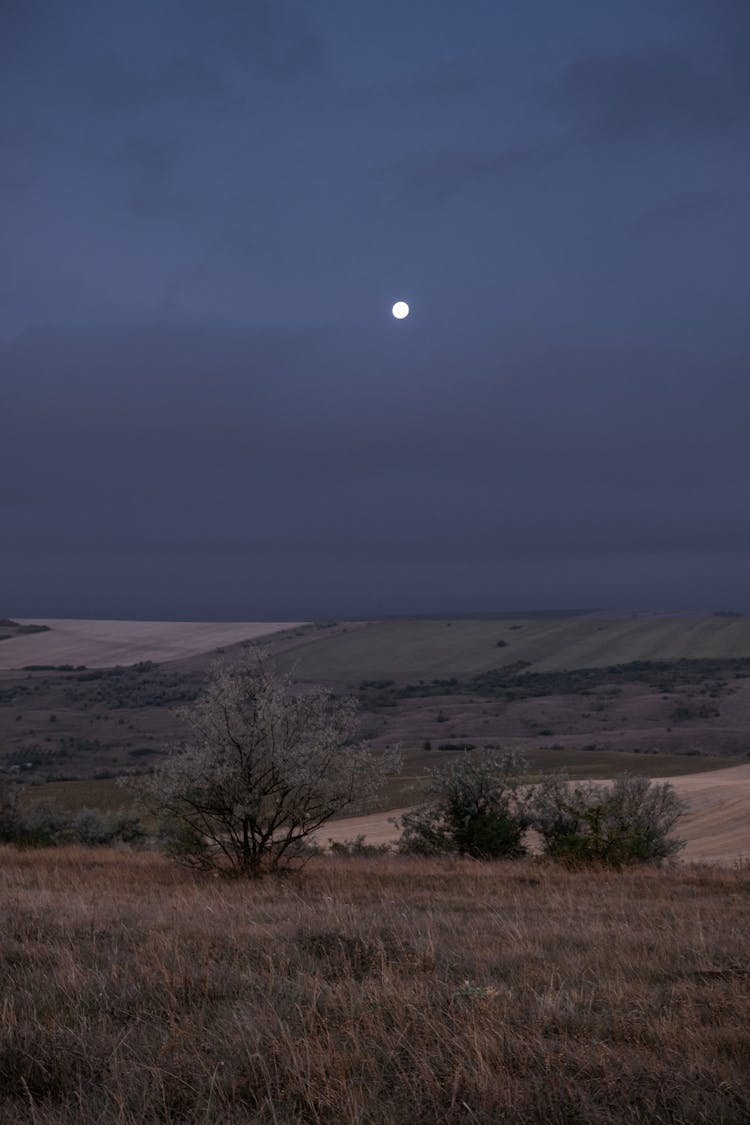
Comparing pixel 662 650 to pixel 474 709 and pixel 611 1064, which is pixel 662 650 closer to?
pixel 474 709

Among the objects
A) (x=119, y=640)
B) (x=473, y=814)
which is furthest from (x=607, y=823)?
(x=119, y=640)

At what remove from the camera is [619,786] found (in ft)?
77.8

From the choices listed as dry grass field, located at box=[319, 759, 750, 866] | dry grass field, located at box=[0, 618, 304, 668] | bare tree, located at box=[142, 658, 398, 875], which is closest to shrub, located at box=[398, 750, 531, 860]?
dry grass field, located at box=[319, 759, 750, 866]

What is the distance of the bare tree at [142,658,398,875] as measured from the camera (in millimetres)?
16438

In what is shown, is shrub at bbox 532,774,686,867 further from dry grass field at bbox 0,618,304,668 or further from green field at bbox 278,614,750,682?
dry grass field at bbox 0,618,304,668

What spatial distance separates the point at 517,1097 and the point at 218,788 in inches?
513

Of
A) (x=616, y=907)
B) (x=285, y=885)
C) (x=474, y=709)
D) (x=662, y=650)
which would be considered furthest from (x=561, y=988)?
(x=662, y=650)

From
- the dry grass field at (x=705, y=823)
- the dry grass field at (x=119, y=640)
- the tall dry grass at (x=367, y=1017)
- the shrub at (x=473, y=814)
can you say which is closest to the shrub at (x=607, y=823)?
the shrub at (x=473, y=814)

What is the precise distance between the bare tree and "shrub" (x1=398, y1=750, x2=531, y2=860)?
17.2 feet

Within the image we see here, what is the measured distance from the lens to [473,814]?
71.2 ft

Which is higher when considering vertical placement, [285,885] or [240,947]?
[240,947]

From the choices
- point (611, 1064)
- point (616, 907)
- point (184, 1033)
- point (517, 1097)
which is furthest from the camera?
point (616, 907)

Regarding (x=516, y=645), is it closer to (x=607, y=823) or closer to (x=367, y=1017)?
(x=607, y=823)

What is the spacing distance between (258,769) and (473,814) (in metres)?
7.11
